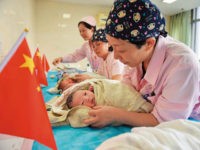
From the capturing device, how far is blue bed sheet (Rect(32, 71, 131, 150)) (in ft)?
2.51

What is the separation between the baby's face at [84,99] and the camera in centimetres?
111

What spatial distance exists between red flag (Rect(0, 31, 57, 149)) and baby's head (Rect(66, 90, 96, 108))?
0.52m

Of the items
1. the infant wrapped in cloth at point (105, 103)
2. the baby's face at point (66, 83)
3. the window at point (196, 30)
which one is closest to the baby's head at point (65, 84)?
the baby's face at point (66, 83)

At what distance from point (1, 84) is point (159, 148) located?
408 mm


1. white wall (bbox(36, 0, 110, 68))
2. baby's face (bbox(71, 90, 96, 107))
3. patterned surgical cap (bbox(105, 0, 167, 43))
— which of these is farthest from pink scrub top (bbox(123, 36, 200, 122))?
white wall (bbox(36, 0, 110, 68))

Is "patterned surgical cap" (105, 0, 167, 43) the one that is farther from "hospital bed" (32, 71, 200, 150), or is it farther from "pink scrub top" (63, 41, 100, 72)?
"pink scrub top" (63, 41, 100, 72)

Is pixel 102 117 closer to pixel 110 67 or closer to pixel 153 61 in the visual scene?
pixel 153 61

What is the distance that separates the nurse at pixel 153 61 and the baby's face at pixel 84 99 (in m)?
0.19

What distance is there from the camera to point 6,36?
2.30 m

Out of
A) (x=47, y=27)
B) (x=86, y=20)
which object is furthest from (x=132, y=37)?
(x=47, y=27)

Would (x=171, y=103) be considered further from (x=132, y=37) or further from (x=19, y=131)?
(x=19, y=131)

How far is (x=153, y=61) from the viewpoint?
37.8 inches

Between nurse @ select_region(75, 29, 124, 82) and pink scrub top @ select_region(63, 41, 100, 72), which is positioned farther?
pink scrub top @ select_region(63, 41, 100, 72)

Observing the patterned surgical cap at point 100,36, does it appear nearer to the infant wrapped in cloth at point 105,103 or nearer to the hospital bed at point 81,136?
the infant wrapped in cloth at point 105,103
